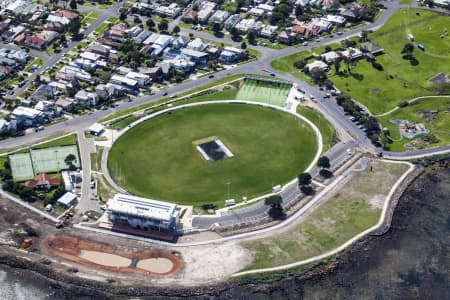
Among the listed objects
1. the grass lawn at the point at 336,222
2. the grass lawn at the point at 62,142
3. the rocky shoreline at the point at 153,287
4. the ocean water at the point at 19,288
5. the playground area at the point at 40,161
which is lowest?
the ocean water at the point at 19,288

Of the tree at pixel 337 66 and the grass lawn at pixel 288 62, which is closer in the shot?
the tree at pixel 337 66

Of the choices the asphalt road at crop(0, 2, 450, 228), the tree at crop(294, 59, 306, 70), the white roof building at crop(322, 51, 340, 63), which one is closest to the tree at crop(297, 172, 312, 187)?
the asphalt road at crop(0, 2, 450, 228)

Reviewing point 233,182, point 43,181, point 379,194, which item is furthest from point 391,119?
point 43,181

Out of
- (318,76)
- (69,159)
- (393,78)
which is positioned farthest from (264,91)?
(69,159)

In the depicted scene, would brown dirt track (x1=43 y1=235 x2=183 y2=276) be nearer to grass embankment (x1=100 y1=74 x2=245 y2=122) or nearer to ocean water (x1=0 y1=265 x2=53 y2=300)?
ocean water (x1=0 y1=265 x2=53 y2=300)

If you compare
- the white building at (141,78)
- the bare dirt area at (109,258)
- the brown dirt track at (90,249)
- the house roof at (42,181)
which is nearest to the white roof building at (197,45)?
the white building at (141,78)

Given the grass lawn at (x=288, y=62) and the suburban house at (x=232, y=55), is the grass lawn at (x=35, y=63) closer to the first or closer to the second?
the suburban house at (x=232, y=55)
